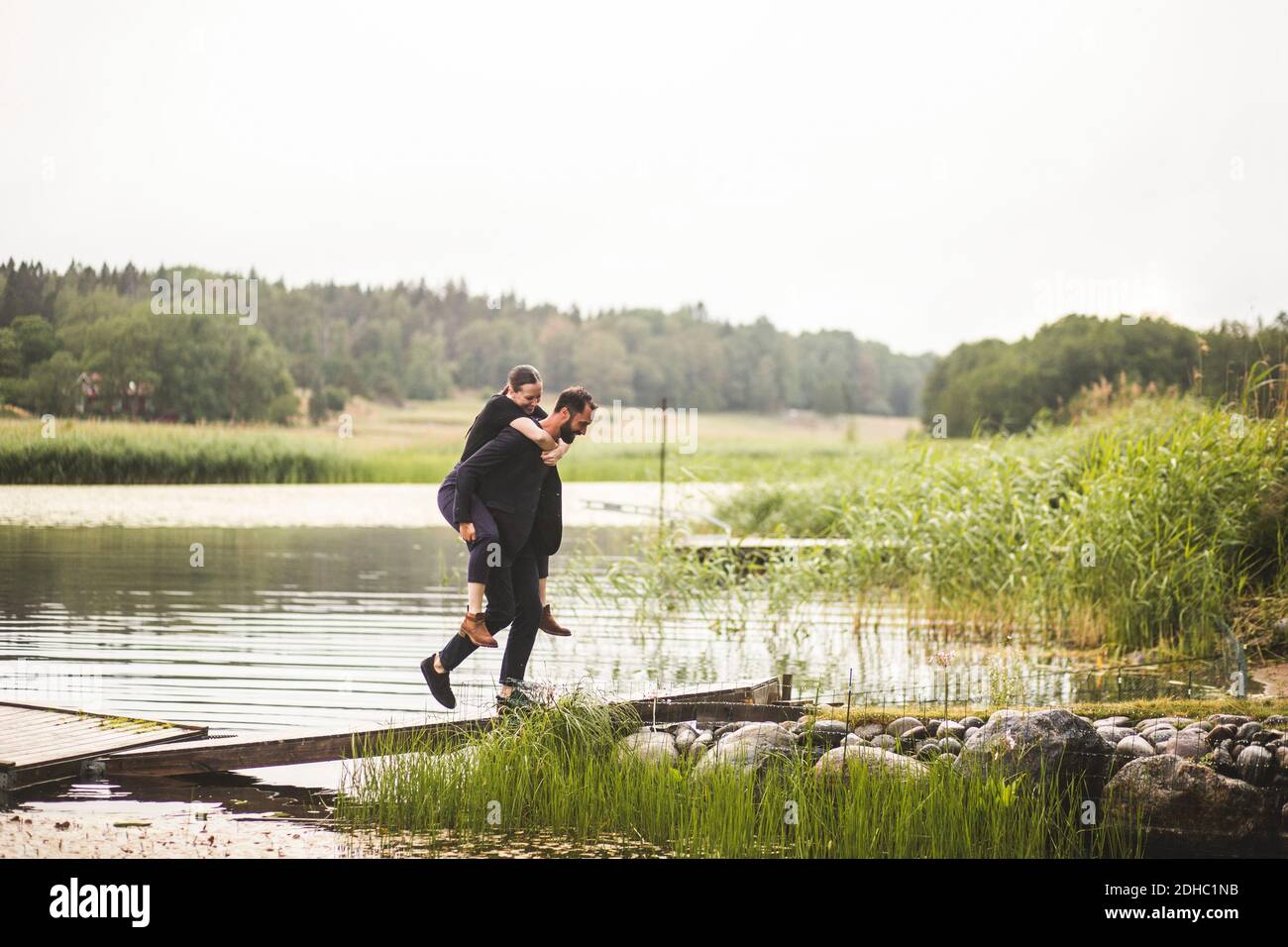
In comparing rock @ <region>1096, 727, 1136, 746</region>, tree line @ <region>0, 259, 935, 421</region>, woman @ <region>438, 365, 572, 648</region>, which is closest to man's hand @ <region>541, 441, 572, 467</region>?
woman @ <region>438, 365, 572, 648</region>

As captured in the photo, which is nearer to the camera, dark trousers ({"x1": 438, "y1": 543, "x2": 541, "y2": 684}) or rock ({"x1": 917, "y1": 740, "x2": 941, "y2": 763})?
rock ({"x1": 917, "y1": 740, "x2": 941, "y2": 763})

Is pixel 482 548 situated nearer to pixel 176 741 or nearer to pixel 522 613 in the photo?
pixel 522 613

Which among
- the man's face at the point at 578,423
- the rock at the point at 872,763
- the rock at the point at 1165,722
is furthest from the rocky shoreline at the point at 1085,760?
the man's face at the point at 578,423

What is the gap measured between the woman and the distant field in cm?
246

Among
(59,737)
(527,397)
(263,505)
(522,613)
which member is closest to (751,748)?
(522,613)

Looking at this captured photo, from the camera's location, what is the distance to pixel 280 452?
782 centimetres

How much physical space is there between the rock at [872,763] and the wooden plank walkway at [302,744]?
1.42 feet

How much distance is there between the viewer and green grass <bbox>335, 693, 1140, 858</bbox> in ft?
14.1

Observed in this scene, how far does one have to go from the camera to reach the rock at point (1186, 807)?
14.8ft

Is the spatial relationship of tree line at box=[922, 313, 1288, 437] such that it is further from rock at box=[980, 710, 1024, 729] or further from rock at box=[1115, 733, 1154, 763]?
rock at box=[980, 710, 1024, 729]

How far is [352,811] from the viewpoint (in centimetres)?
432

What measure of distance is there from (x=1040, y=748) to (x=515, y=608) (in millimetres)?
2075

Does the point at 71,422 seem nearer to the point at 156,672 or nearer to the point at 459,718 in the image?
the point at 156,672
